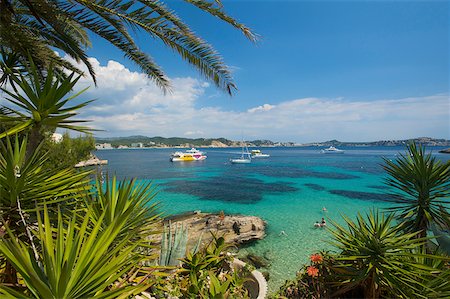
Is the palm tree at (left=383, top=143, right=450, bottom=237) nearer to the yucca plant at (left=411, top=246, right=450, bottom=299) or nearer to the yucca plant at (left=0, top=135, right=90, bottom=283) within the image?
the yucca plant at (left=411, top=246, right=450, bottom=299)

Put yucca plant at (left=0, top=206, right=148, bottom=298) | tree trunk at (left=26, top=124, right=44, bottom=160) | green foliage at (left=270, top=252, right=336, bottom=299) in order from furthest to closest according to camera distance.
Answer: green foliage at (left=270, top=252, right=336, bottom=299)
tree trunk at (left=26, top=124, right=44, bottom=160)
yucca plant at (left=0, top=206, right=148, bottom=298)

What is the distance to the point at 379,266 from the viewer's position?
10.2ft

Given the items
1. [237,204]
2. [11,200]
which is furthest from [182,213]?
[11,200]

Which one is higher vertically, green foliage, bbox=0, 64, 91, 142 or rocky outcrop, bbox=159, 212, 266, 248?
green foliage, bbox=0, 64, 91, 142

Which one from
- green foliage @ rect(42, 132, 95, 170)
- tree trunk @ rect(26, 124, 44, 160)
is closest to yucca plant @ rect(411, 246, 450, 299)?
tree trunk @ rect(26, 124, 44, 160)

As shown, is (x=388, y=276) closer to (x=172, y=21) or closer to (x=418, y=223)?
(x=418, y=223)

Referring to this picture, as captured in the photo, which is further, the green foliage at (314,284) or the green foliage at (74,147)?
the green foliage at (74,147)

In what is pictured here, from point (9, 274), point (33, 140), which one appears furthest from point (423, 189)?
point (33, 140)

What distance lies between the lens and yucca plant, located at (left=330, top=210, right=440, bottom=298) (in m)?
3.00

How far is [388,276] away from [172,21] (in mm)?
5683

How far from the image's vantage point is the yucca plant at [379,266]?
3.00 metres

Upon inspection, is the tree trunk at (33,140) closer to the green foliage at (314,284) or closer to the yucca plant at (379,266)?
the green foliage at (314,284)

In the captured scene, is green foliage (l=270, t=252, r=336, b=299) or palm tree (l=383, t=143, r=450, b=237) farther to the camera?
palm tree (l=383, t=143, r=450, b=237)

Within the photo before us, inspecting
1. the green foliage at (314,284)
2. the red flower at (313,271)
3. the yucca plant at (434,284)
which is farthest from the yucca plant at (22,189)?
the yucca plant at (434,284)
